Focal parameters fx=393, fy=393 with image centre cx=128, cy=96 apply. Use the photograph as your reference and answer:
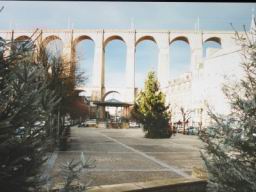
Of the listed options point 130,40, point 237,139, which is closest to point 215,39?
point 130,40

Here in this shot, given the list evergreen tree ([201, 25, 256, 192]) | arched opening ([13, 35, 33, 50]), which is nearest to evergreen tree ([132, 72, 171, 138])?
evergreen tree ([201, 25, 256, 192])

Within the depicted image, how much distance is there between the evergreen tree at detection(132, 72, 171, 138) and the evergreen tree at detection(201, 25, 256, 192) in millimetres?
28256

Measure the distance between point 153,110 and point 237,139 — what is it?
28.7 m

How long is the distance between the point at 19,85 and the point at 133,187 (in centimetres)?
385

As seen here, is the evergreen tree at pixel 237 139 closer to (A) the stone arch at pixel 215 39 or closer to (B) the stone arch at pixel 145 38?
(B) the stone arch at pixel 145 38

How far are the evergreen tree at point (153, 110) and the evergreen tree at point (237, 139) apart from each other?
2826 cm

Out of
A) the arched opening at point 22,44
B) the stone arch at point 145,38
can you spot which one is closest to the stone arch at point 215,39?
the stone arch at point 145,38

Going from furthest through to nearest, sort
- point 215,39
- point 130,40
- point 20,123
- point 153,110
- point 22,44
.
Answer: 1. point 130,40
2. point 215,39
3. point 153,110
4. point 22,44
5. point 20,123

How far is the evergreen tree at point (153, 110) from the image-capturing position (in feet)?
110

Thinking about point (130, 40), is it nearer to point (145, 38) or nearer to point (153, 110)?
point (145, 38)

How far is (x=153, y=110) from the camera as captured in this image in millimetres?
33594

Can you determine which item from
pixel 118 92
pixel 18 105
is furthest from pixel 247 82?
pixel 118 92

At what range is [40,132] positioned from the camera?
12.3ft

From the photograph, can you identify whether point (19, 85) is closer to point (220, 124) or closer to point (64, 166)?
point (64, 166)
